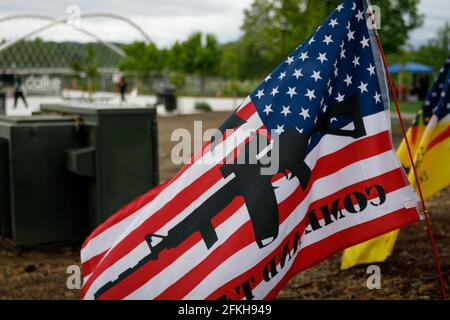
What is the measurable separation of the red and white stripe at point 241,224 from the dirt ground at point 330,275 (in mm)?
1951

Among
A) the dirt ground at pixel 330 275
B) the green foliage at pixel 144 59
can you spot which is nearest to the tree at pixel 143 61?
the green foliage at pixel 144 59

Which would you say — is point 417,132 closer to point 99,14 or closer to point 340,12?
point 340,12

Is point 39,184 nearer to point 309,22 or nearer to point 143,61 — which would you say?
point 309,22

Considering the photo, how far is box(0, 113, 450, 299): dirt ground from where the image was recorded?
556 cm

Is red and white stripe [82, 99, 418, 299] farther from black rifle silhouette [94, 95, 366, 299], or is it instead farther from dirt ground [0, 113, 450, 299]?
dirt ground [0, 113, 450, 299]

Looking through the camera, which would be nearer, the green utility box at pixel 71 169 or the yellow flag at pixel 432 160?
the yellow flag at pixel 432 160

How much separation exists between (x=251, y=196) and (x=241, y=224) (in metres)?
0.15

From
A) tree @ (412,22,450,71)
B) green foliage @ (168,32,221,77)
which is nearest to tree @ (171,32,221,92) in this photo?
green foliage @ (168,32,221,77)

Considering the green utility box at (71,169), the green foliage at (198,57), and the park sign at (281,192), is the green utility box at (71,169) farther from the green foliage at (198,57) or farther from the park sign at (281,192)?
the green foliage at (198,57)

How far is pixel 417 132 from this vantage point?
6500mm

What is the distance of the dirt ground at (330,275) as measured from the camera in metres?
5.56

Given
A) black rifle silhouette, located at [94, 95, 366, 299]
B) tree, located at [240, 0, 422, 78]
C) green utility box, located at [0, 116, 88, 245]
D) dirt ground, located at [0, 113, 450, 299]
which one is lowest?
dirt ground, located at [0, 113, 450, 299]

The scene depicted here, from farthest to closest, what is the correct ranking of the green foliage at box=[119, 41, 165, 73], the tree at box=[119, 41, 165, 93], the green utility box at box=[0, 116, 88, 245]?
the green foliage at box=[119, 41, 165, 73]
the tree at box=[119, 41, 165, 93]
the green utility box at box=[0, 116, 88, 245]

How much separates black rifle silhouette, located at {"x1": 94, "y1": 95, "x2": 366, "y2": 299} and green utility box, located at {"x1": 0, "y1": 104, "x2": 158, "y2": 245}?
3501mm
